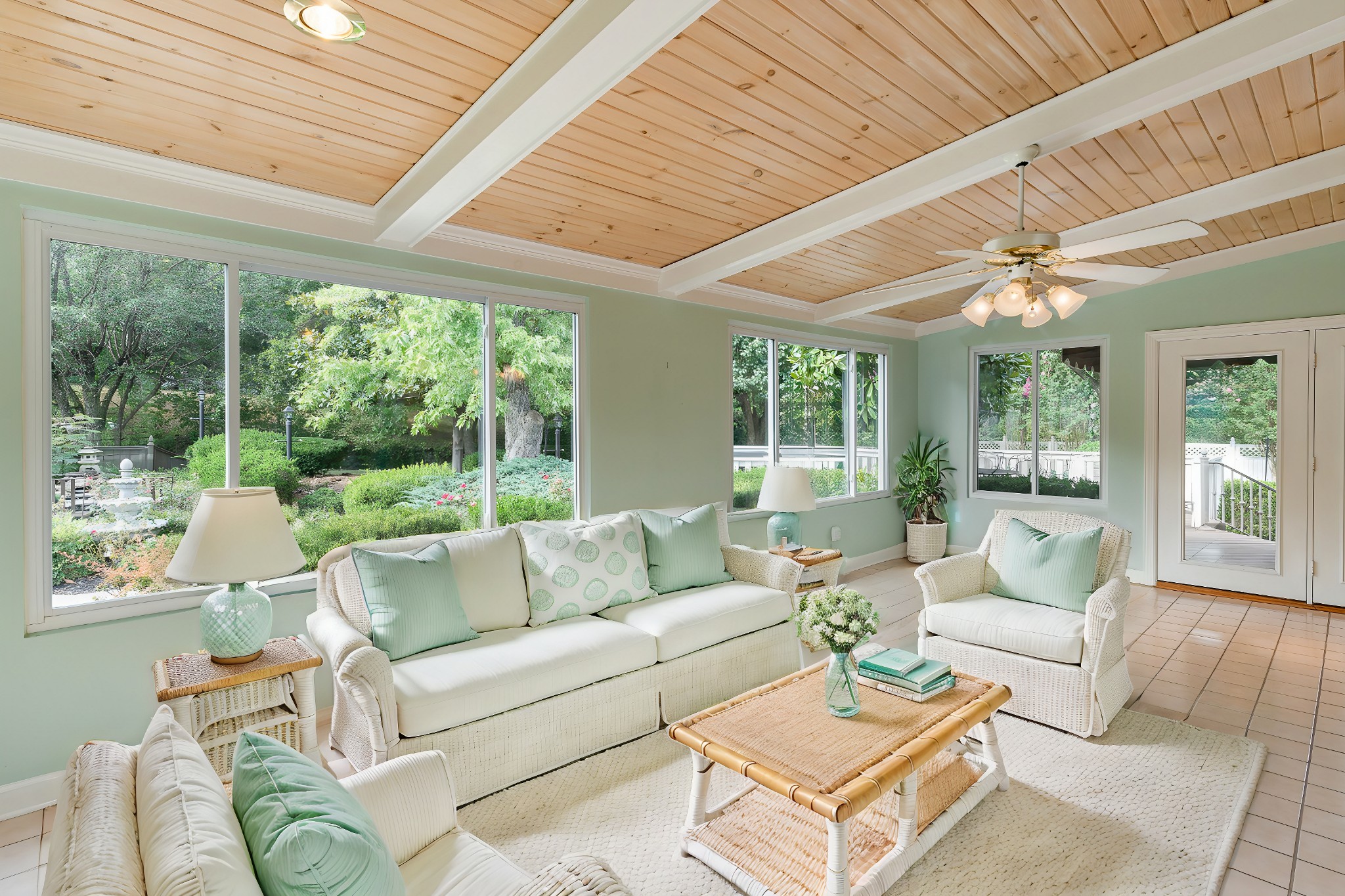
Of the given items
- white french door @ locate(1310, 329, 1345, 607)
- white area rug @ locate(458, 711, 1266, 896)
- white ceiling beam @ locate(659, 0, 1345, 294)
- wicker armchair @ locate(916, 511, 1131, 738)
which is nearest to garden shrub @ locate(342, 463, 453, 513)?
white area rug @ locate(458, 711, 1266, 896)

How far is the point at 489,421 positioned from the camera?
3.97m

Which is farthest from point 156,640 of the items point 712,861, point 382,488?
point 712,861

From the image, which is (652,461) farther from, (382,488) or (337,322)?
(337,322)

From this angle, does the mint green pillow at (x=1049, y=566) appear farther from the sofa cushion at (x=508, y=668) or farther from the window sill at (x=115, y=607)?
the window sill at (x=115, y=607)

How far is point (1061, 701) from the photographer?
3.09 metres

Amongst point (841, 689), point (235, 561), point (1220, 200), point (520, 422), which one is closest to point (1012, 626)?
point (841, 689)

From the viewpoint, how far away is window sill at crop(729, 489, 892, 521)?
17.6 feet

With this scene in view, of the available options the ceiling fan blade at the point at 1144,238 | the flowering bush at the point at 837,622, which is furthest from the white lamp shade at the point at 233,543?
the ceiling fan blade at the point at 1144,238

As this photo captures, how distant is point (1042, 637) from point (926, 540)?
3841mm

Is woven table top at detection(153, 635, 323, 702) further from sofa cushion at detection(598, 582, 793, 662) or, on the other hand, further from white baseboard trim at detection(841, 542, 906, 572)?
white baseboard trim at detection(841, 542, 906, 572)

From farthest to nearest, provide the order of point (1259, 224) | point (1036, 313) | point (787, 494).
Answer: point (1259, 224) < point (787, 494) < point (1036, 313)

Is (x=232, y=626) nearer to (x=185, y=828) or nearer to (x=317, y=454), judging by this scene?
(x=317, y=454)

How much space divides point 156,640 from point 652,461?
9.43 ft

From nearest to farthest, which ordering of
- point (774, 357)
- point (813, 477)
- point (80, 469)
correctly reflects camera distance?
point (80, 469), point (774, 357), point (813, 477)
